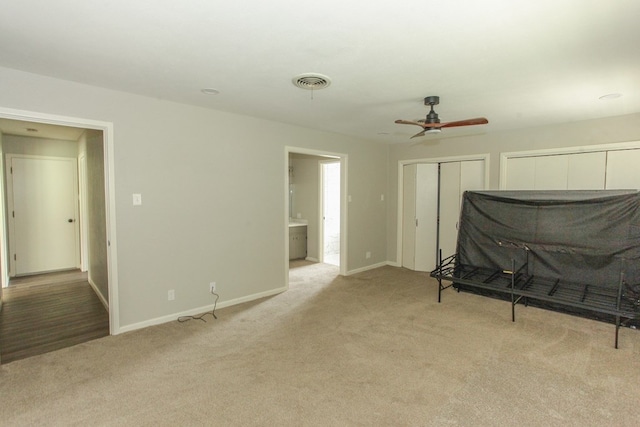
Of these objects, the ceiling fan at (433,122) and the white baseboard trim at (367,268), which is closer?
the ceiling fan at (433,122)

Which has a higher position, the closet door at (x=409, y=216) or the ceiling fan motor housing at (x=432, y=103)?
the ceiling fan motor housing at (x=432, y=103)

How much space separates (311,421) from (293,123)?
11.6 ft

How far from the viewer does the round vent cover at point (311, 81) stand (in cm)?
262

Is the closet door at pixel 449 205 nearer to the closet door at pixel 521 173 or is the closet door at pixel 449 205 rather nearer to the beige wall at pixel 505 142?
the beige wall at pixel 505 142

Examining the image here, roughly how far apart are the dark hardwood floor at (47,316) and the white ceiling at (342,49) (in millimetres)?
2426

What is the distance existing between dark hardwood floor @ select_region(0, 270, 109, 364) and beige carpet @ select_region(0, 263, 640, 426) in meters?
0.32

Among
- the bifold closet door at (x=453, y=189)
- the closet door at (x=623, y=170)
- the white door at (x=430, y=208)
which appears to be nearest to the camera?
the closet door at (x=623, y=170)

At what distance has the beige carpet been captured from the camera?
80.4 inches

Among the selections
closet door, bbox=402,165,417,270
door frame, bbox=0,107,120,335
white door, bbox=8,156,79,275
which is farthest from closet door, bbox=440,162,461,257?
white door, bbox=8,156,79,275

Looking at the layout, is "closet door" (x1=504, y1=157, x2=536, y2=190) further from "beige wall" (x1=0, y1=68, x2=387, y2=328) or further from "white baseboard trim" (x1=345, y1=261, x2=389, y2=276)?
"beige wall" (x1=0, y1=68, x2=387, y2=328)

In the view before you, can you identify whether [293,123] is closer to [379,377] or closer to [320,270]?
[320,270]

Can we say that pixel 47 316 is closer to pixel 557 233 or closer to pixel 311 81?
pixel 311 81

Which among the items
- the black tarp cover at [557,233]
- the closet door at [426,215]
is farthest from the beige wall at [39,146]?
the black tarp cover at [557,233]

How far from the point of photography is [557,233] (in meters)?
3.81
